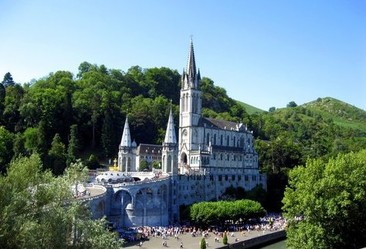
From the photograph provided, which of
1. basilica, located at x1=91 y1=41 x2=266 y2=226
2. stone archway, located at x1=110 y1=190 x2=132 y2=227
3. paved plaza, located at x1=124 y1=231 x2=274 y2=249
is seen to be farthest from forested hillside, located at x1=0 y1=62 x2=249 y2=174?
paved plaza, located at x1=124 y1=231 x2=274 y2=249

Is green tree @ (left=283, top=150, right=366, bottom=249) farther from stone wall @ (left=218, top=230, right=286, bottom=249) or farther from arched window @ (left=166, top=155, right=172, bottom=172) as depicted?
arched window @ (left=166, top=155, right=172, bottom=172)

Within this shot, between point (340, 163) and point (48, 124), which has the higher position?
point (48, 124)

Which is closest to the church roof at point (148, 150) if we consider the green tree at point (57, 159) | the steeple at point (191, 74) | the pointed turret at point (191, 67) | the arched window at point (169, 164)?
the steeple at point (191, 74)

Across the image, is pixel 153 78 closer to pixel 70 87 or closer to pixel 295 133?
pixel 70 87

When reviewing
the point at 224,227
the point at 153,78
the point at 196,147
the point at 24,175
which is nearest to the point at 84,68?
the point at 153,78

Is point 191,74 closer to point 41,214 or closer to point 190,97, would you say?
point 190,97

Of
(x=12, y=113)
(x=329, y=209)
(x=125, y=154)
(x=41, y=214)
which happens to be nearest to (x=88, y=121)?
(x=12, y=113)
